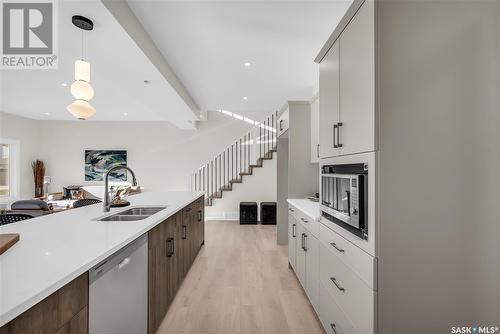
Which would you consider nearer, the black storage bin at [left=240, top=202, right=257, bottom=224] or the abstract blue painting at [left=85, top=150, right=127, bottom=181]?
the black storage bin at [left=240, top=202, right=257, bottom=224]

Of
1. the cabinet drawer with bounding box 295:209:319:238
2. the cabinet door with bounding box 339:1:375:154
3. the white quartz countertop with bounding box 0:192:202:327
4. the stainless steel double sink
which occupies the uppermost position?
the cabinet door with bounding box 339:1:375:154

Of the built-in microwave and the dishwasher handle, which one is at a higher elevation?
the built-in microwave

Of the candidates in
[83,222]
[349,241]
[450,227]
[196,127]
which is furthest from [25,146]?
[450,227]

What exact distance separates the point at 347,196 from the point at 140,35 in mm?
2379

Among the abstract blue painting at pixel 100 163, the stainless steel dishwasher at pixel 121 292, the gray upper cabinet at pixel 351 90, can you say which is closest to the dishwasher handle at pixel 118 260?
the stainless steel dishwasher at pixel 121 292

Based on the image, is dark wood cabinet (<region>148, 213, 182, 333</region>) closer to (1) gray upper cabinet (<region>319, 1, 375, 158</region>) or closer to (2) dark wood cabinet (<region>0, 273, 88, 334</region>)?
(2) dark wood cabinet (<region>0, 273, 88, 334</region>)

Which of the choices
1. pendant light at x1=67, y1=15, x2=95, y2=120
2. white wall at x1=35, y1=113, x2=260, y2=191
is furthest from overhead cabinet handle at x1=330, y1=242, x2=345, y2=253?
white wall at x1=35, y1=113, x2=260, y2=191

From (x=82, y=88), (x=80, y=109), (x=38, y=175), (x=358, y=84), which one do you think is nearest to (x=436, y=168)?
(x=358, y=84)

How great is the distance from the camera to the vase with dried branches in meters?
7.14

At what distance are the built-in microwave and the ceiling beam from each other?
204cm

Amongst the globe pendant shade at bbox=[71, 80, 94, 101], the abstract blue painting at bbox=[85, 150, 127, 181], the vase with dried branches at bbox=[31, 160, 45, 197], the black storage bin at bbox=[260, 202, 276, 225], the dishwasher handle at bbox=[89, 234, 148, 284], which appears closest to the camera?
the dishwasher handle at bbox=[89, 234, 148, 284]

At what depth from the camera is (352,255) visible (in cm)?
144

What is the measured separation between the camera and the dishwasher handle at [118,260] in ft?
3.67

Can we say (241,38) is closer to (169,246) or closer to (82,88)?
(82,88)
